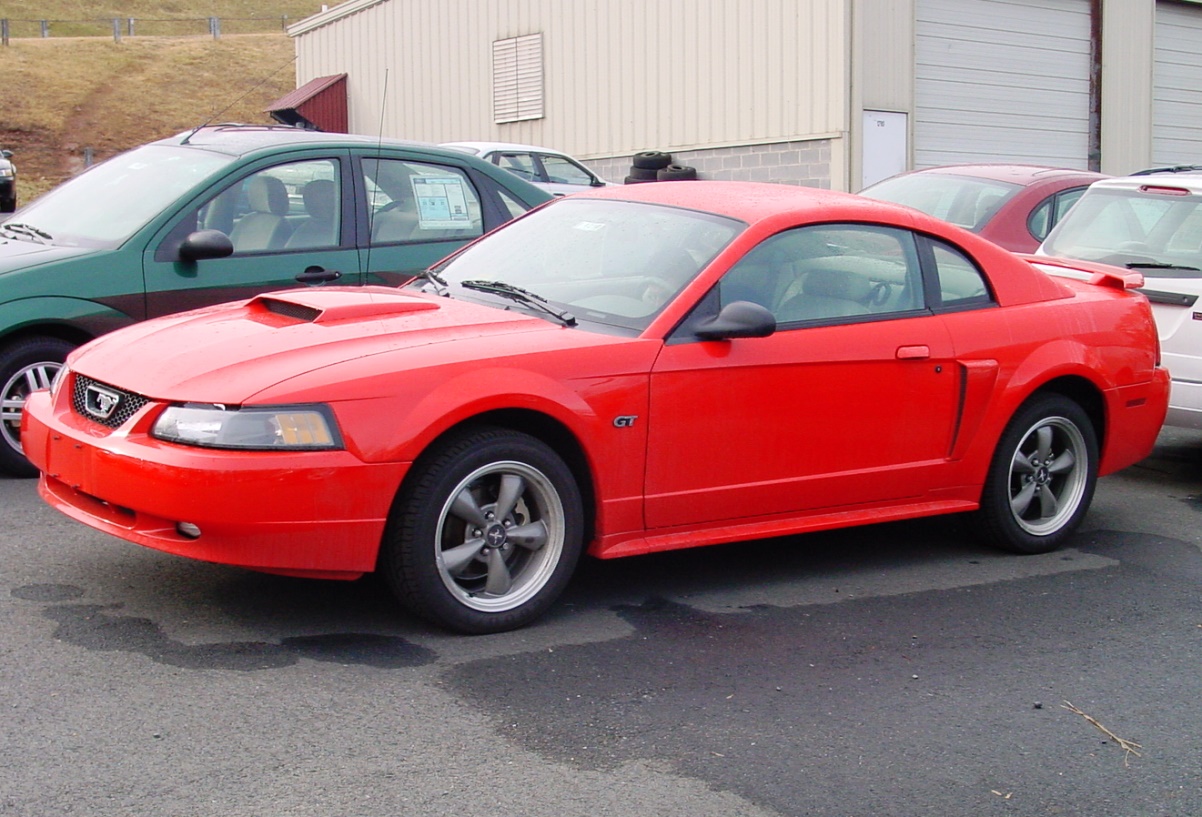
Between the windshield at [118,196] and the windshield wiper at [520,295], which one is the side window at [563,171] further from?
the windshield wiper at [520,295]

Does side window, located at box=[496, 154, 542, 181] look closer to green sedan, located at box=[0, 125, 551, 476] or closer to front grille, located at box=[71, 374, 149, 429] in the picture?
green sedan, located at box=[0, 125, 551, 476]

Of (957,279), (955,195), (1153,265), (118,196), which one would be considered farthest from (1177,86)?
(118,196)

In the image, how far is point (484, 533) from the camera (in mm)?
4691

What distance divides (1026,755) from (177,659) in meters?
2.53

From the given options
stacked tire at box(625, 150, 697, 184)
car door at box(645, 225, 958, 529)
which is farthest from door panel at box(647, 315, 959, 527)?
stacked tire at box(625, 150, 697, 184)

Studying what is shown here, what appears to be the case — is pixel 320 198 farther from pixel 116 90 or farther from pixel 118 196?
pixel 116 90

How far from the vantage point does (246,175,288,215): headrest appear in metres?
7.30

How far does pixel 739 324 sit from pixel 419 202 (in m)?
3.26

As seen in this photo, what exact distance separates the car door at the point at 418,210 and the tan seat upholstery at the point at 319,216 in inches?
6.5

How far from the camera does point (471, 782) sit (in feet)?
11.7

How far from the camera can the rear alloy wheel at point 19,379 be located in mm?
6590

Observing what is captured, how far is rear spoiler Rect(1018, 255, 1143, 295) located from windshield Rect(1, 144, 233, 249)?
13.8 feet

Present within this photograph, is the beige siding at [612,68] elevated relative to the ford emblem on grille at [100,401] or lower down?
A: elevated

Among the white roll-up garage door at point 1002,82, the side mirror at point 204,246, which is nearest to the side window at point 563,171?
the white roll-up garage door at point 1002,82
